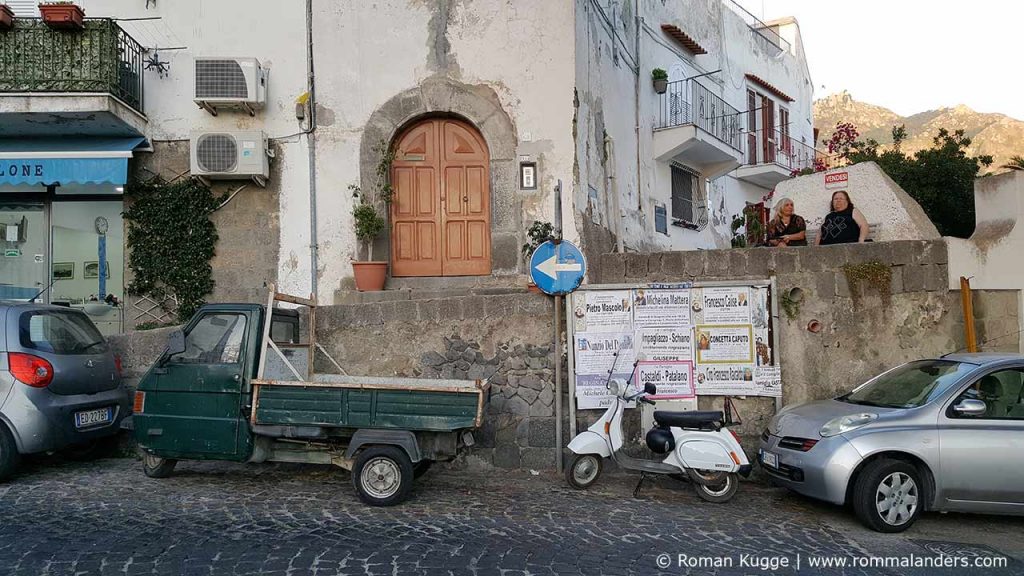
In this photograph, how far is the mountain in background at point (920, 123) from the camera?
154ft

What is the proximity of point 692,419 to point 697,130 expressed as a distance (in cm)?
1012

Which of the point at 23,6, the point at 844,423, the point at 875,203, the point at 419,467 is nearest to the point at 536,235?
the point at 875,203

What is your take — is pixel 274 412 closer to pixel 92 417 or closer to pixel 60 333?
pixel 92 417

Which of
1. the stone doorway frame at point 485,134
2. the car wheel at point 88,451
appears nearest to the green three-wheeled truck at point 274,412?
the car wheel at point 88,451

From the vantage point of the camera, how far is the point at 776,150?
21.0 metres

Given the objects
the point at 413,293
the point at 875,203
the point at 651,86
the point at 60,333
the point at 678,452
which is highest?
the point at 651,86

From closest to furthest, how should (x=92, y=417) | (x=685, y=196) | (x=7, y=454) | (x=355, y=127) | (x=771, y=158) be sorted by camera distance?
(x=7, y=454) → (x=92, y=417) → (x=355, y=127) → (x=685, y=196) → (x=771, y=158)

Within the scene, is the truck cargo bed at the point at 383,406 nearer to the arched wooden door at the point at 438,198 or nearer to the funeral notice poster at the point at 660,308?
the funeral notice poster at the point at 660,308

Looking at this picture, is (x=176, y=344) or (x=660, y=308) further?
(x=660, y=308)

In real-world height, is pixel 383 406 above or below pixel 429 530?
above

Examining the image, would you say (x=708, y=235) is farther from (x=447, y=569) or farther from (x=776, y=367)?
(x=447, y=569)

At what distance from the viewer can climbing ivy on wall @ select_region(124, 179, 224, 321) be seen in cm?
1080

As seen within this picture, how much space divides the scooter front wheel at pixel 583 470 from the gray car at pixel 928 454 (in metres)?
1.76

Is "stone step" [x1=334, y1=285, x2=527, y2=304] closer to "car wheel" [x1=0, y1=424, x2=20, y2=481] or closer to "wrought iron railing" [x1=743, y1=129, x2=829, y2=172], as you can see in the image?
"car wheel" [x1=0, y1=424, x2=20, y2=481]
